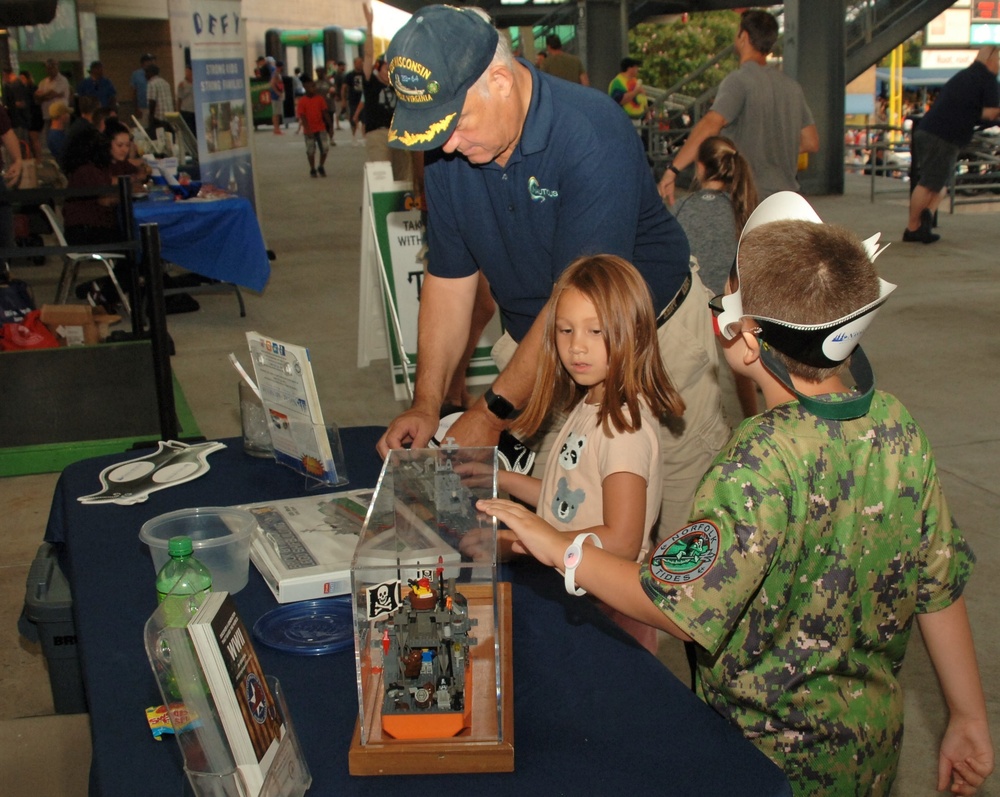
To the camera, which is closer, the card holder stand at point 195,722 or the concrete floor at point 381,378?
the card holder stand at point 195,722

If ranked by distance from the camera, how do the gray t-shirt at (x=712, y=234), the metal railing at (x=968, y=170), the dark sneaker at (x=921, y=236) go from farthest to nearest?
the metal railing at (x=968, y=170) < the dark sneaker at (x=921, y=236) < the gray t-shirt at (x=712, y=234)

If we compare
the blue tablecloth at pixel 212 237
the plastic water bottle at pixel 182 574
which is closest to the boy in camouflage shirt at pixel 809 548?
the plastic water bottle at pixel 182 574

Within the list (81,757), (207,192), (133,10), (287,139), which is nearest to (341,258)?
(207,192)

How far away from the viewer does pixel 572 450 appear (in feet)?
7.13

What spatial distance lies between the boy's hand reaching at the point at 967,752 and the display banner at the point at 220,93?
7831 millimetres

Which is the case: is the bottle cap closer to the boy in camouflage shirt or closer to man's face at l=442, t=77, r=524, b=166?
the boy in camouflage shirt

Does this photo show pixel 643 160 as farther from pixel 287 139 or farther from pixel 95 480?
pixel 287 139

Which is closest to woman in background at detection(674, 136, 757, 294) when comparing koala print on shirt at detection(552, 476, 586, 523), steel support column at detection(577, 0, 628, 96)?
koala print on shirt at detection(552, 476, 586, 523)

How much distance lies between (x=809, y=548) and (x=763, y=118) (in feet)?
14.6

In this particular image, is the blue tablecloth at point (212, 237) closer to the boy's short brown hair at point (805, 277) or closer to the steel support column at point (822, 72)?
the boy's short brown hair at point (805, 277)

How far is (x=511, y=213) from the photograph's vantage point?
7.93ft

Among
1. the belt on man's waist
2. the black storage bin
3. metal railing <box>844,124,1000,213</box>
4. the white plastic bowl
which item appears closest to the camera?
the white plastic bowl

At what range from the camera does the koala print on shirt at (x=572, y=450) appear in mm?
2154

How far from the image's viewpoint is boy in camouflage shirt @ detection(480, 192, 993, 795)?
1393 millimetres
